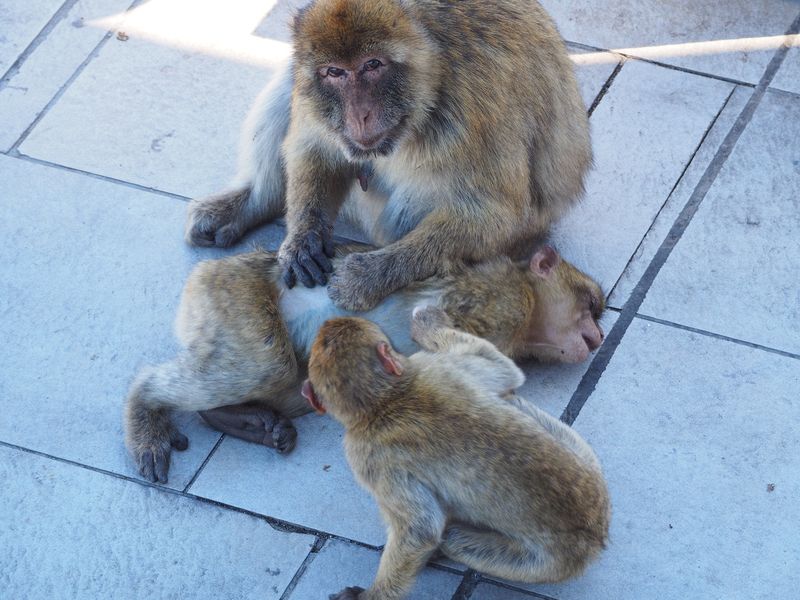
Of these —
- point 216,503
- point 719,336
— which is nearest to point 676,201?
point 719,336

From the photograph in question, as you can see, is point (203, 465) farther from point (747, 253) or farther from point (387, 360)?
point (747, 253)

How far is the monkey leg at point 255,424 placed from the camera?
4.59 m

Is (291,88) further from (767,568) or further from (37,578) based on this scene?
(767,568)

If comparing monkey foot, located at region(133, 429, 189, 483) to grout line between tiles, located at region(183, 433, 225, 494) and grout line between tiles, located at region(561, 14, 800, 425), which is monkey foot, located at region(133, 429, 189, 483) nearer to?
grout line between tiles, located at region(183, 433, 225, 494)

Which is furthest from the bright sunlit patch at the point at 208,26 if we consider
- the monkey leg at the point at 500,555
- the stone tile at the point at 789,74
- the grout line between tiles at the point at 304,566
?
the monkey leg at the point at 500,555

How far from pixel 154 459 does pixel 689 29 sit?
3811mm

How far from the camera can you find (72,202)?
5637mm

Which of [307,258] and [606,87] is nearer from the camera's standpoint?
[307,258]

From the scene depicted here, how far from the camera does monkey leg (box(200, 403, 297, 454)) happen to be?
15.0 ft

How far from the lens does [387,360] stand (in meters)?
3.91

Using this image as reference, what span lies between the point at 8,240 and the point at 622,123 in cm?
309

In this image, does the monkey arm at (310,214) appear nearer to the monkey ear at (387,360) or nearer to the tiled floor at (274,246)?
the tiled floor at (274,246)

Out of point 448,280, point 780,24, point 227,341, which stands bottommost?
point 227,341

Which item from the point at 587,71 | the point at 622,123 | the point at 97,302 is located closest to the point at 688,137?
the point at 622,123
